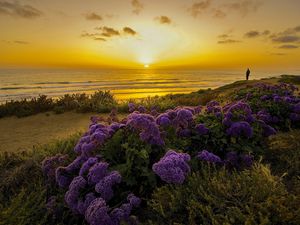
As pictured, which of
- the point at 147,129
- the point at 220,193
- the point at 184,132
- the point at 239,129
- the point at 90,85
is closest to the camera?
the point at 220,193

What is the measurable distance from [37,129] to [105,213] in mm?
8340

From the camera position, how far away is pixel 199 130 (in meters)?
4.59

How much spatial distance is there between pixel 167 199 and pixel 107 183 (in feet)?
2.45

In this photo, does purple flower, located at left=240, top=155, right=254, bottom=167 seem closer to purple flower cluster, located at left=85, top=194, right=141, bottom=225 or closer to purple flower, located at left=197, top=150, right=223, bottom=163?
purple flower, located at left=197, top=150, right=223, bottom=163

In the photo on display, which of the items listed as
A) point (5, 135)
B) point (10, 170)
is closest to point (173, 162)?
point (10, 170)

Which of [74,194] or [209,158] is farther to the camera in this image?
[209,158]

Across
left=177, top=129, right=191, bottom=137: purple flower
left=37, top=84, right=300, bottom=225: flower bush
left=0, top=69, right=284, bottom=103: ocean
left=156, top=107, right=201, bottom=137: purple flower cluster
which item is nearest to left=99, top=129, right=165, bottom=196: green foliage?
left=37, top=84, right=300, bottom=225: flower bush

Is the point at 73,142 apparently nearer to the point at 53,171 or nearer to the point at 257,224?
the point at 53,171

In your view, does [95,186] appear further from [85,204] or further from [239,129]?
[239,129]

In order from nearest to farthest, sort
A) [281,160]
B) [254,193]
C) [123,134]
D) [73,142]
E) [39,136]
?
[254,193], [123,134], [281,160], [73,142], [39,136]

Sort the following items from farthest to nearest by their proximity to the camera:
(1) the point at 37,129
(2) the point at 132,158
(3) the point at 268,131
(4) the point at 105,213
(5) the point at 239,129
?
(1) the point at 37,129 < (3) the point at 268,131 < (5) the point at 239,129 < (2) the point at 132,158 < (4) the point at 105,213

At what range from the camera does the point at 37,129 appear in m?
10.3

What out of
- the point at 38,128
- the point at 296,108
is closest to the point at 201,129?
the point at 296,108

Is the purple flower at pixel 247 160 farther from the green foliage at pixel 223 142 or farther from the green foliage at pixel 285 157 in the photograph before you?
the green foliage at pixel 285 157
